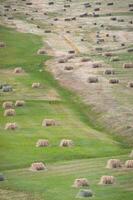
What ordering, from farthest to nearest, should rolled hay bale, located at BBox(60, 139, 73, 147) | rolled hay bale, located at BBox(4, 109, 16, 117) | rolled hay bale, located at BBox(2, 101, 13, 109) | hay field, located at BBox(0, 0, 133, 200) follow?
rolled hay bale, located at BBox(2, 101, 13, 109) < rolled hay bale, located at BBox(4, 109, 16, 117) < rolled hay bale, located at BBox(60, 139, 73, 147) < hay field, located at BBox(0, 0, 133, 200)

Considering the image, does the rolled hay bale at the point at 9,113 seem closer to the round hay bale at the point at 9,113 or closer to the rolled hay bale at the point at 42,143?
the round hay bale at the point at 9,113

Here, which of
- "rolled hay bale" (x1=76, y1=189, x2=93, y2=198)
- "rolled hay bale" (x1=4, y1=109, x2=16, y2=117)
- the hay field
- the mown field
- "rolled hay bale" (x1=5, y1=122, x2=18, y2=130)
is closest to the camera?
"rolled hay bale" (x1=76, y1=189, x2=93, y2=198)

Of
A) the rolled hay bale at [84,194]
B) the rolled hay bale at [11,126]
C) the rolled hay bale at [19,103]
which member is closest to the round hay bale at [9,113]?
the rolled hay bale at [19,103]

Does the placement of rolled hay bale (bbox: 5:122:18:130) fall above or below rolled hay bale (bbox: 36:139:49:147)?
below

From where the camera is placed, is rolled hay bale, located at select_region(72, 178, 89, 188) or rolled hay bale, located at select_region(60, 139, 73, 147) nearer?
rolled hay bale, located at select_region(72, 178, 89, 188)

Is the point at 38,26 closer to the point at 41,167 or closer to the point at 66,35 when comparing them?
the point at 66,35

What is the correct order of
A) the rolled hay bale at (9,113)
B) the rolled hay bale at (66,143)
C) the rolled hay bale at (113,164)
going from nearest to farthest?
the rolled hay bale at (113,164)
the rolled hay bale at (66,143)
the rolled hay bale at (9,113)

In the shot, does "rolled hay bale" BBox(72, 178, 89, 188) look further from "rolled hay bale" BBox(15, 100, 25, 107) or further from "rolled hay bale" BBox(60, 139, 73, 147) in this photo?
"rolled hay bale" BBox(15, 100, 25, 107)

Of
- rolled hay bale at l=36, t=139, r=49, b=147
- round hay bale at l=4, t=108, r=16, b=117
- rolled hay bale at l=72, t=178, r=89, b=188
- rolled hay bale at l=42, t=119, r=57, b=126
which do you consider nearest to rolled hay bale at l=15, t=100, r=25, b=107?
round hay bale at l=4, t=108, r=16, b=117

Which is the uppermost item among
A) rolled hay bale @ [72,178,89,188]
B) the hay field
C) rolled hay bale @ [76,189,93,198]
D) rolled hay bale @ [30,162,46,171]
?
rolled hay bale @ [76,189,93,198]

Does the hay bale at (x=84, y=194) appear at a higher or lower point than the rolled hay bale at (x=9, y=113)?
higher
